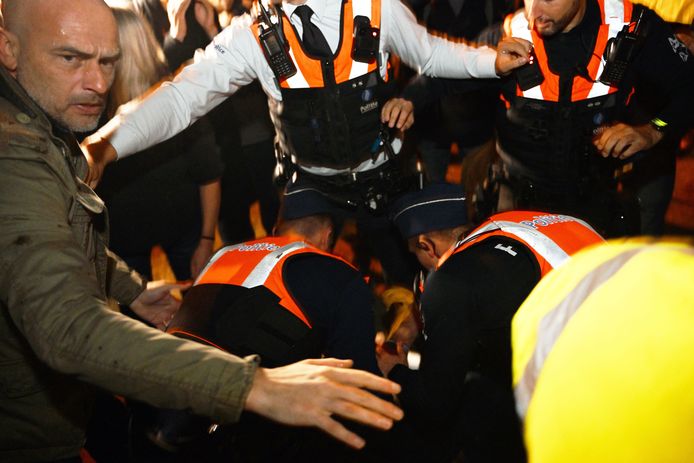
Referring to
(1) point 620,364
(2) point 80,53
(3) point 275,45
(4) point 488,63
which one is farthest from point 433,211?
(1) point 620,364

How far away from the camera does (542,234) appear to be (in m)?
1.99

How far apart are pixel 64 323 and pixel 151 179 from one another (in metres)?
1.59

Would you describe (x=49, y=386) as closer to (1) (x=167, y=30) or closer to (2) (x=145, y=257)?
(2) (x=145, y=257)

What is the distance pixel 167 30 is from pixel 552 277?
3379mm

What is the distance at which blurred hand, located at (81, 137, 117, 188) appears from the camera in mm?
2183

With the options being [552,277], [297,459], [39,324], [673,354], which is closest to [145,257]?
[297,459]

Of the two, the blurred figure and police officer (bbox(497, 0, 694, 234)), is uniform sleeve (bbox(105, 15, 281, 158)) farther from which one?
police officer (bbox(497, 0, 694, 234))

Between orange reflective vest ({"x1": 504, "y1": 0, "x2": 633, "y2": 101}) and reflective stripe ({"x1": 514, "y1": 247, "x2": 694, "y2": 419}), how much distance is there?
2.04 meters

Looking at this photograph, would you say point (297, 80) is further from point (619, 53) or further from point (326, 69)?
point (619, 53)

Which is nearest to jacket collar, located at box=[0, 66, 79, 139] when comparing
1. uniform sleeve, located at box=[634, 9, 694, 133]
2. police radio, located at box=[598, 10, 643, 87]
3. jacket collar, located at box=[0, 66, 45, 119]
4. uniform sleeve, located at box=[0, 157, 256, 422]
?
jacket collar, located at box=[0, 66, 45, 119]

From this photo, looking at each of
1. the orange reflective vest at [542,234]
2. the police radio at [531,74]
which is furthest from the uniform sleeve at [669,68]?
the orange reflective vest at [542,234]

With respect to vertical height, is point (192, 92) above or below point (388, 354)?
above

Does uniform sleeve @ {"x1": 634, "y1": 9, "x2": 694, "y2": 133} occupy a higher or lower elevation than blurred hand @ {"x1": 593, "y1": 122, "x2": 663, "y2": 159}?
higher

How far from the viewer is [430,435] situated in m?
2.17
